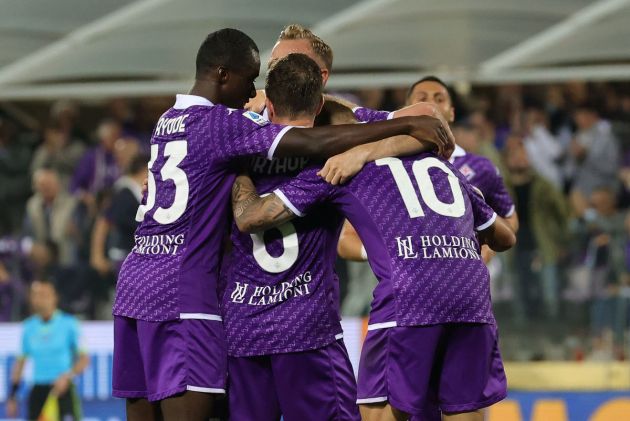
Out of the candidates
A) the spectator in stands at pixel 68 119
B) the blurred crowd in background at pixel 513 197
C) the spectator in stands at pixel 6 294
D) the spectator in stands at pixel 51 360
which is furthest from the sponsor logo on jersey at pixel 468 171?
the spectator in stands at pixel 68 119

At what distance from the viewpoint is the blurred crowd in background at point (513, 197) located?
9.51m

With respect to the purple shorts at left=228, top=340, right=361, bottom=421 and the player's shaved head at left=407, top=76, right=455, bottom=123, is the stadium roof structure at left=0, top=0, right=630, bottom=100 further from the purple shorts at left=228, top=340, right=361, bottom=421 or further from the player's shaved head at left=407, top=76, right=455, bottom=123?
the purple shorts at left=228, top=340, right=361, bottom=421

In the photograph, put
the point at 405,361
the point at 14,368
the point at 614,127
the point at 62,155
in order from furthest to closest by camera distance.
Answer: the point at 62,155, the point at 614,127, the point at 14,368, the point at 405,361

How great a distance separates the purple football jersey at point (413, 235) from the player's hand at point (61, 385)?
5.94 m

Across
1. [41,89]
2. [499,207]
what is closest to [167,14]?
[41,89]

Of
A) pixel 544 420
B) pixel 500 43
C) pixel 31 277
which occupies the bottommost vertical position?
pixel 544 420

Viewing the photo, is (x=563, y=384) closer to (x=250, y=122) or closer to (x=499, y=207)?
(x=499, y=207)

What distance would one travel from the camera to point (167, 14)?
11.7 meters

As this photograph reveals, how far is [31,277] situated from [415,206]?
6.76 metres

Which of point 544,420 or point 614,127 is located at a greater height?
point 614,127

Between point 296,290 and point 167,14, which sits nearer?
point 296,290

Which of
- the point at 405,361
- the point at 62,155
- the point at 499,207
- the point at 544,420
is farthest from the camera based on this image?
the point at 62,155

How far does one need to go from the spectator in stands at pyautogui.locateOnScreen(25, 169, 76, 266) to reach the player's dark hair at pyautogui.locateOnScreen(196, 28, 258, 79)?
626 centimetres

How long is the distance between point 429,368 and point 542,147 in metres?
7.40
